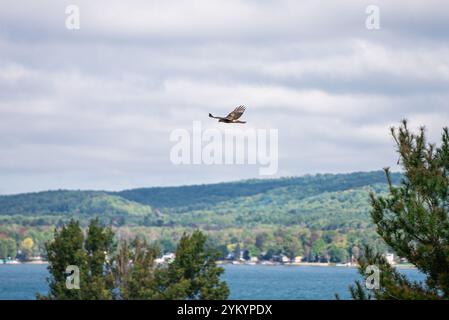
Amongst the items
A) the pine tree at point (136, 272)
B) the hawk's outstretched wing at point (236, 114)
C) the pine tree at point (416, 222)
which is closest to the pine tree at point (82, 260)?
the pine tree at point (136, 272)

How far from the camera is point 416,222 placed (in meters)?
20.1

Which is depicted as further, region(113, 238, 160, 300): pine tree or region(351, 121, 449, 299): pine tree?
region(113, 238, 160, 300): pine tree

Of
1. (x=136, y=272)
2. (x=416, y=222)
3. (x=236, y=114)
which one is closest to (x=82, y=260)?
(x=136, y=272)

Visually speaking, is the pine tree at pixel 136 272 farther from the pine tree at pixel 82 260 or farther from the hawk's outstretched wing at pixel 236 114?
the hawk's outstretched wing at pixel 236 114

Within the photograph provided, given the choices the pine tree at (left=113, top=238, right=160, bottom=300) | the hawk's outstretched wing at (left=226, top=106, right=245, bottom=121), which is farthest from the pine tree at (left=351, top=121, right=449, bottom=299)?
the pine tree at (left=113, top=238, right=160, bottom=300)

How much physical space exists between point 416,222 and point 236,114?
961cm

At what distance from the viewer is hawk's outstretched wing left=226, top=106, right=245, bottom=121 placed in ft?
37.1

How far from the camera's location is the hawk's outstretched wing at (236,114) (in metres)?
11.3

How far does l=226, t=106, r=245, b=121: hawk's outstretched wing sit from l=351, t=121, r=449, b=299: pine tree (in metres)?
7.85

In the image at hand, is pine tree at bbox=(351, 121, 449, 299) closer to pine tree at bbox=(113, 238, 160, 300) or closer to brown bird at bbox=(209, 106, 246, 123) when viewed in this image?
brown bird at bbox=(209, 106, 246, 123)

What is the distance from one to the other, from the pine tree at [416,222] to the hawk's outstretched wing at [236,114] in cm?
785

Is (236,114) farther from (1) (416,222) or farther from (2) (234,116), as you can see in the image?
(1) (416,222)
